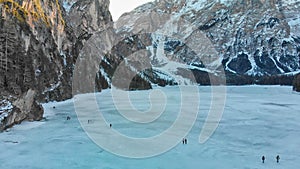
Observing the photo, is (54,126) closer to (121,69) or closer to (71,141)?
(71,141)

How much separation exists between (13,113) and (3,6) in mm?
44728

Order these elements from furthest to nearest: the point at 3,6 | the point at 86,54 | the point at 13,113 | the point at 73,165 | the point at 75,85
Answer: the point at 86,54 < the point at 75,85 < the point at 3,6 < the point at 13,113 < the point at 73,165

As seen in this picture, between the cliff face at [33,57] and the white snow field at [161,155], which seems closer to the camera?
the white snow field at [161,155]

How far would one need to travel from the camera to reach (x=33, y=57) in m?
91.2

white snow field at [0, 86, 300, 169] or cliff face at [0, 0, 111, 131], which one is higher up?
cliff face at [0, 0, 111, 131]

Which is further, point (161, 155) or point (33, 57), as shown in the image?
point (33, 57)

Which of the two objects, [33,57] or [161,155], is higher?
[33,57]

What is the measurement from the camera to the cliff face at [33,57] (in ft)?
178

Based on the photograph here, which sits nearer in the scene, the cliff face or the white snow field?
the white snow field

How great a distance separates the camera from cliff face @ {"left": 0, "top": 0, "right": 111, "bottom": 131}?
178 ft

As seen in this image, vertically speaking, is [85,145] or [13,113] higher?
[13,113]

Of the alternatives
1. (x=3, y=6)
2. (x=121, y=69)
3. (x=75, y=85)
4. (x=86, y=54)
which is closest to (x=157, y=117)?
(x=3, y=6)

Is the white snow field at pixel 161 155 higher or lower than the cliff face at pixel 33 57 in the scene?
lower

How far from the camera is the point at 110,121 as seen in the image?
58.2 meters
